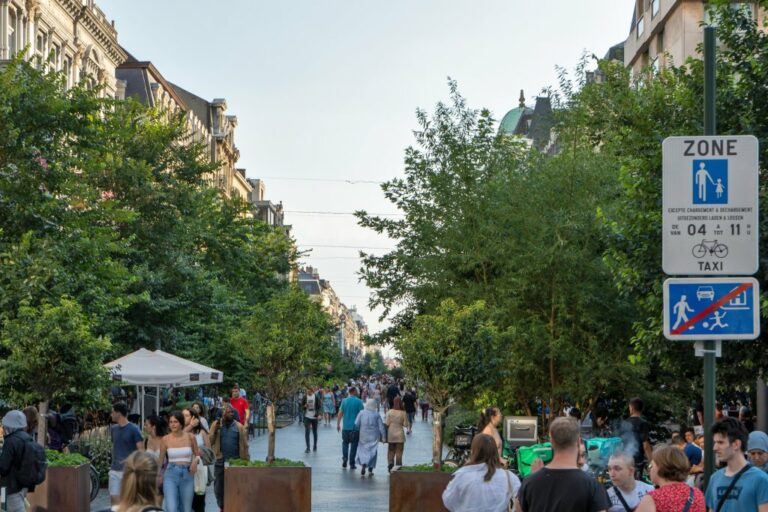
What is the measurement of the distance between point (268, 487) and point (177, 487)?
7.96ft

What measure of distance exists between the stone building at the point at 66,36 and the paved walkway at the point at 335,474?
1359 cm

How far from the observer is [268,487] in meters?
17.3

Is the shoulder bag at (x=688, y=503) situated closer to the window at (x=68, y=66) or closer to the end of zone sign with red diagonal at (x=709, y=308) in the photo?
the end of zone sign with red diagonal at (x=709, y=308)

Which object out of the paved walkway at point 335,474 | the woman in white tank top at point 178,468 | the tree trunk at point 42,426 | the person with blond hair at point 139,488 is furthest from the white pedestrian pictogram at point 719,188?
the tree trunk at point 42,426

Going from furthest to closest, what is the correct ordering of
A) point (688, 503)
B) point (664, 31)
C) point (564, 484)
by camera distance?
1. point (664, 31)
2. point (688, 503)
3. point (564, 484)

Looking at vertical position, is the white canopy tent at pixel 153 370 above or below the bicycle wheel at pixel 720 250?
below

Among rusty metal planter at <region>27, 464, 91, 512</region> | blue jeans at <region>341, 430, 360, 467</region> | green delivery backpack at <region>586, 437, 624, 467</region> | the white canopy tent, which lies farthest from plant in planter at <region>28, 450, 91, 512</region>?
blue jeans at <region>341, 430, 360, 467</region>

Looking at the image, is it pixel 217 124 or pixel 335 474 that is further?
pixel 217 124

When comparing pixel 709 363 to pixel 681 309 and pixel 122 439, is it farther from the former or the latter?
pixel 122 439

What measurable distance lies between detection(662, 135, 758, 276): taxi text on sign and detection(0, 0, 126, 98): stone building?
34.4 m

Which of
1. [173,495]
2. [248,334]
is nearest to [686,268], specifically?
[173,495]

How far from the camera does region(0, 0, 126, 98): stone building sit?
44406mm

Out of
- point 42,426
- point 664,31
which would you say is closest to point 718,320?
point 42,426

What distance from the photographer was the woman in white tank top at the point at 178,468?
593 inches
